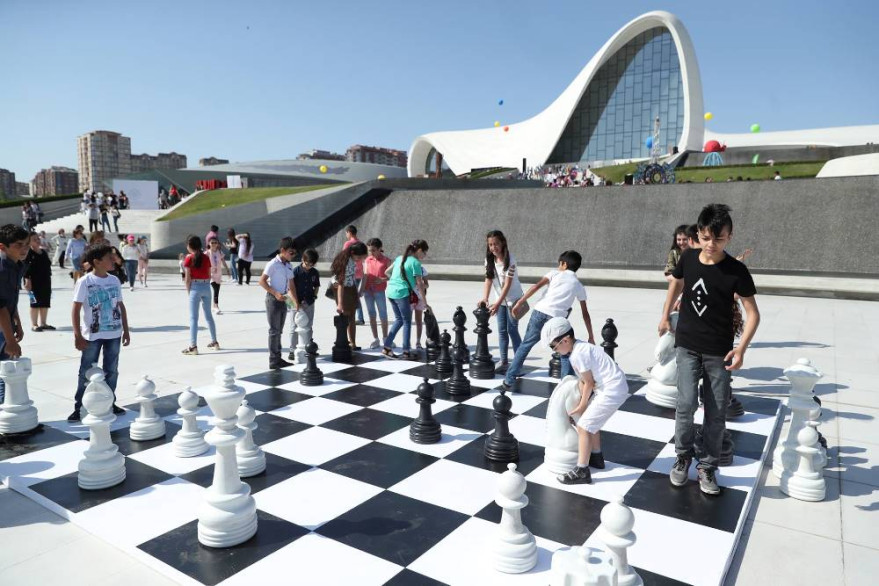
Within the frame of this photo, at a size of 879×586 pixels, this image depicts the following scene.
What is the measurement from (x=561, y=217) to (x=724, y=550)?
13074mm

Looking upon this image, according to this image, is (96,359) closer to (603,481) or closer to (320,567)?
(320,567)

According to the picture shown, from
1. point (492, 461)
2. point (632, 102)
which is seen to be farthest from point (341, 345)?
point (632, 102)

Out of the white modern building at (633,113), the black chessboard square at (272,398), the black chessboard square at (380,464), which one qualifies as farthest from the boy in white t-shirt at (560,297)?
the white modern building at (633,113)

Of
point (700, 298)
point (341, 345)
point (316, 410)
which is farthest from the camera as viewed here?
point (341, 345)

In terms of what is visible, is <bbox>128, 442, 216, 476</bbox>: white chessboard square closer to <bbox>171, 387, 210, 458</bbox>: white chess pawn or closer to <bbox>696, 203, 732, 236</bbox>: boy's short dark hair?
<bbox>171, 387, 210, 458</bbox>: white chess pawn

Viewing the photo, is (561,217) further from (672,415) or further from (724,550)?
(724,550)

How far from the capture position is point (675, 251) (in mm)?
5723

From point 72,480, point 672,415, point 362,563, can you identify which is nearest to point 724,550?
point 362,563

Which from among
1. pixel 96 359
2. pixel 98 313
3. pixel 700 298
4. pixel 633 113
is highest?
pixel 633 113

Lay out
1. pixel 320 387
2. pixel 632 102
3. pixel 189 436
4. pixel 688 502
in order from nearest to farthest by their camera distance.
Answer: pixel 688 502, pixel 189 436, pixel 320 387, pixel 632 102

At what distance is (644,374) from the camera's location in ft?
18.3

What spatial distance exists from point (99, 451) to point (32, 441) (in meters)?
1.13

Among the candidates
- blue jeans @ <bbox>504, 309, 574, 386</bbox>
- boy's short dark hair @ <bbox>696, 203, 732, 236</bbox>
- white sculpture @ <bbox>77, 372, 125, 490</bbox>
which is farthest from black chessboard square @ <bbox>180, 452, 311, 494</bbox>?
boy's short dark hair @ <bbox>696, 203, 732, 236</bbox>

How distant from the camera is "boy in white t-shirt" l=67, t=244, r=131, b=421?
161 inches
